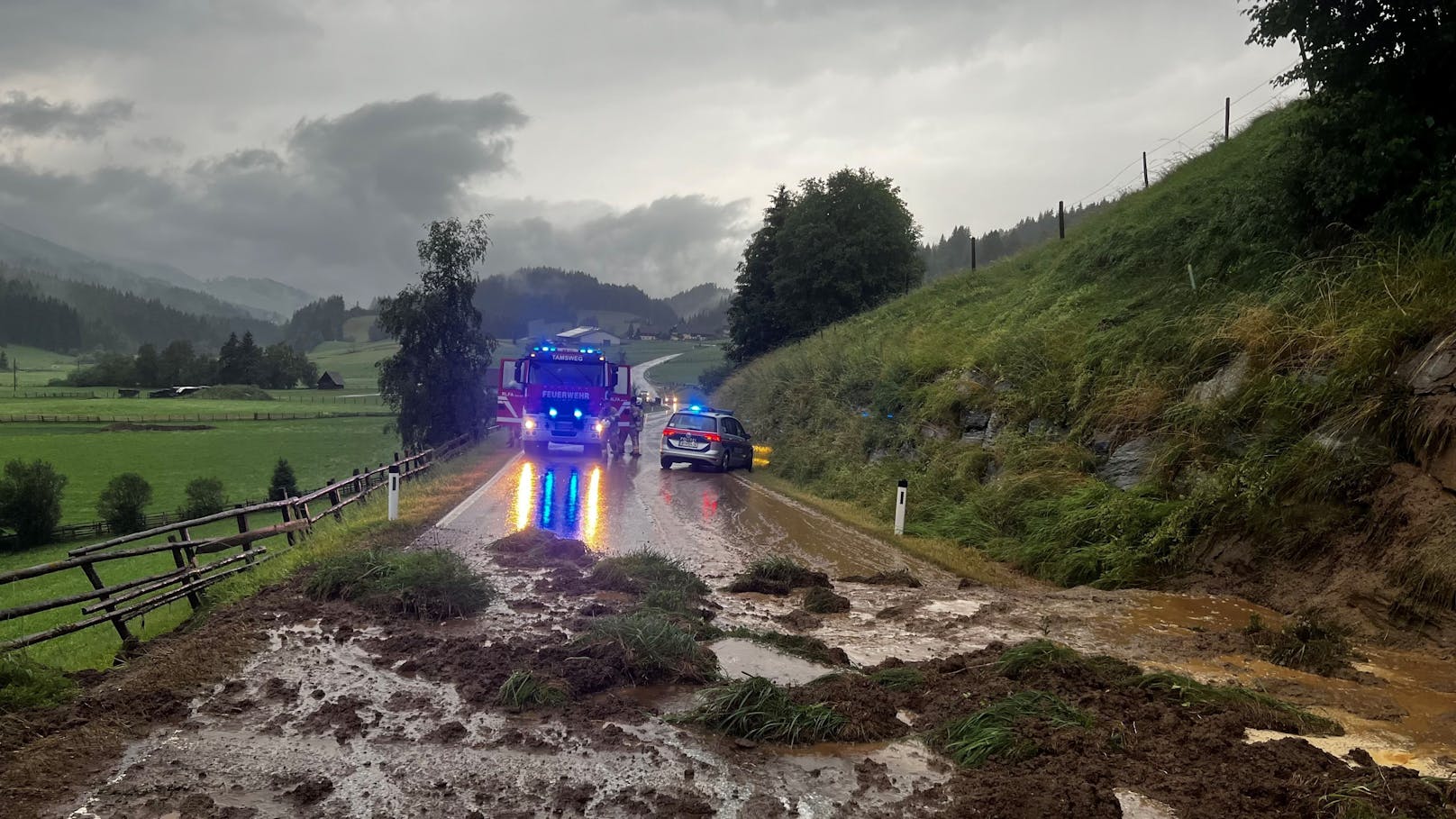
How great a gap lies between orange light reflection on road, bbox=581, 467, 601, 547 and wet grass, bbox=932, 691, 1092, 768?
7.67 metres

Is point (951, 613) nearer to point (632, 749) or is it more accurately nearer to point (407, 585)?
point (632, 749)

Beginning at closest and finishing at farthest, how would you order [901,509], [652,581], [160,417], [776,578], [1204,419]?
1. [652,581]
2. [776,578]
3. [1204,419]
4. [901,509]
5. [160,417]

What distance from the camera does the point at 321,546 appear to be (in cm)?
1184

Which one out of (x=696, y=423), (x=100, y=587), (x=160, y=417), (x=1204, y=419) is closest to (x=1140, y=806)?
(x=1204, y=419)

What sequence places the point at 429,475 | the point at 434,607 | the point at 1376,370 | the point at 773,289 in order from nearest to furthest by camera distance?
1. the point at 434,607
2. the point at 1376,370
3. the point at 429,475
4. the point at 773,289

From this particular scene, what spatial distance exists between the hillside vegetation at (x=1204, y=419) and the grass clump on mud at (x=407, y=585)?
6.89 m

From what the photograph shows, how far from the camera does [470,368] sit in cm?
3434

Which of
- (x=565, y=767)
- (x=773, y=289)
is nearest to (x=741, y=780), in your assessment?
(x=565, y=767)

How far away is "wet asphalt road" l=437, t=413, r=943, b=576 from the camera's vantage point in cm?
1216

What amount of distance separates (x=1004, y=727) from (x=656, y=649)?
8.50ft

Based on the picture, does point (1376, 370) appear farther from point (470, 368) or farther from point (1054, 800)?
point (470, 368)

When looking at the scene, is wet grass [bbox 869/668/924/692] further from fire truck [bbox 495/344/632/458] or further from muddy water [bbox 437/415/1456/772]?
fire truck [bbox 495/344/632/458]

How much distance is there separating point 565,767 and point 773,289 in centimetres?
4640

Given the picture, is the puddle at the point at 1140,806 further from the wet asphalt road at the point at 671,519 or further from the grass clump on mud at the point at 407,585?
the wet asphalt road at the point at 671,519
